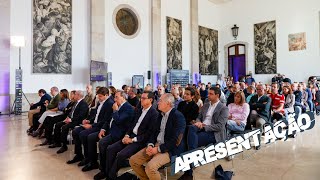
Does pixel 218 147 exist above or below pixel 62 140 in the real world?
above

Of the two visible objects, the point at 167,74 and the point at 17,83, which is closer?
the point at 17,83

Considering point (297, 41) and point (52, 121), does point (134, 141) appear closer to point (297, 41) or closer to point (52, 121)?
point (52, 121)

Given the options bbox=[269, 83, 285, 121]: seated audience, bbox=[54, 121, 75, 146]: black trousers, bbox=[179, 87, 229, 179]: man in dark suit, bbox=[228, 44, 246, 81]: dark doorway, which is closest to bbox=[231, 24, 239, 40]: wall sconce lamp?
bbox=[228, 44, 246, 81]: dark doorway

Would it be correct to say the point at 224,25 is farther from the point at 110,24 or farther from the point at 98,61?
the point at 98,61

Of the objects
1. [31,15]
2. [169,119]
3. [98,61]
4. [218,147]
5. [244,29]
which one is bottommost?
[218,147]

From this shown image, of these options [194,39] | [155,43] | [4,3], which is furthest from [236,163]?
[194,39]

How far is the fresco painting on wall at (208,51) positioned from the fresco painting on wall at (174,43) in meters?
2.34

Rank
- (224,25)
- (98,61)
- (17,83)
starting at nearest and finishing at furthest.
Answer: (17,83)
(98,61)
(224,25)

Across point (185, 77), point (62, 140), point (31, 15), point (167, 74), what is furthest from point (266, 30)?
point (62, 140)

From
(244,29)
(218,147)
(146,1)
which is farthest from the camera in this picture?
(244,29)

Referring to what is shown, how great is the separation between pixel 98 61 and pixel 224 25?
11765 mm

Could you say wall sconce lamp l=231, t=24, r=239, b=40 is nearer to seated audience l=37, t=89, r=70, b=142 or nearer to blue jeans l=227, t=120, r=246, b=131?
seated audience l=37, t=89, r=70, b=142

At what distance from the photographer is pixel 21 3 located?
10.7m

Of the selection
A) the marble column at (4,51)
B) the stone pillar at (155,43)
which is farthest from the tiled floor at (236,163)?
the stone pillar at (155,43)
